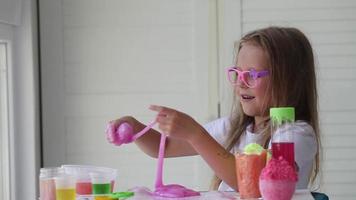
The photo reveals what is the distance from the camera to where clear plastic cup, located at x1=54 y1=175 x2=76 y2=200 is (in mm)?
1101

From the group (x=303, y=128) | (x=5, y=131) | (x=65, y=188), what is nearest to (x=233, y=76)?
(x=303, y=128)

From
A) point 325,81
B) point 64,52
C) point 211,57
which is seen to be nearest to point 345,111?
point 325,81

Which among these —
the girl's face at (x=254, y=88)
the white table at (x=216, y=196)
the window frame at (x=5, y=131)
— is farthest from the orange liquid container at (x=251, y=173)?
the window frame at (x=5, y=131)

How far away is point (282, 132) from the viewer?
3.79 ft

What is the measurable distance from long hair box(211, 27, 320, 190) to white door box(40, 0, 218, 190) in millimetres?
886

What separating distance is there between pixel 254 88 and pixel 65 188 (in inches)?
21.8

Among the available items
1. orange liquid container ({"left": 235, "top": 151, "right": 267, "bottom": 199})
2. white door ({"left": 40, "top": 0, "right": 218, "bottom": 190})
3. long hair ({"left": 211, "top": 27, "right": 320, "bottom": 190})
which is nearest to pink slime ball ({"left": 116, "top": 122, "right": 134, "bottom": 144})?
orange liquid container ({"left": 235, "top": 151, "right": 267, "bottom": 199})

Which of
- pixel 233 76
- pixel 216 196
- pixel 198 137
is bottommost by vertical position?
pixel 216 196

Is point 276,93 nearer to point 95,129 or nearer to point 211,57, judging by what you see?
point 211,57

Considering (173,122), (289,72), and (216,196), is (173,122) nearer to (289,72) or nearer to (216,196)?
(216,196)

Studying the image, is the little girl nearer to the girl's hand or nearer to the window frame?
the girl's hand

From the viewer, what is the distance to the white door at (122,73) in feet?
7.93

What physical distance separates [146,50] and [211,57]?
267 mm

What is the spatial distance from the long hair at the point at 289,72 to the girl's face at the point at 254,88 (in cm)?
1
